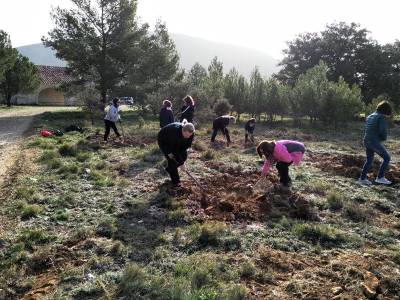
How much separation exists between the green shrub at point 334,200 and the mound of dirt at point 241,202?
1.60 ft

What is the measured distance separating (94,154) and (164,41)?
21.0 metres

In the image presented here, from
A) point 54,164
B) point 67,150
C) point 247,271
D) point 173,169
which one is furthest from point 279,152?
point 67,150

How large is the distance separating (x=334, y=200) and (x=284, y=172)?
1.38 m

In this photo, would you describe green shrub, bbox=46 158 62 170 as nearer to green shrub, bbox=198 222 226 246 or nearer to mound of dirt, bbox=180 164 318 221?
mound of dirt, bbox=180 164 318 221

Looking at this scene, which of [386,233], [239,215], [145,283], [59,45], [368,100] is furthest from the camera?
[368,100]

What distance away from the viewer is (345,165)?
1280cm

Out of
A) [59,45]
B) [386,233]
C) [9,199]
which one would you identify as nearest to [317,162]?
[386,233]

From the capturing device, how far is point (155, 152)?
13.4 m

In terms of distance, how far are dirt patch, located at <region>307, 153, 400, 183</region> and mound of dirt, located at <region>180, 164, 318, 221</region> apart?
2.68 metres

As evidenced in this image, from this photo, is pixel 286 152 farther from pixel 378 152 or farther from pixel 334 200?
pixel 378 152

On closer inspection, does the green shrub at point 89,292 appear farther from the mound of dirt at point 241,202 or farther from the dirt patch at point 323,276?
the mound of dirt at point 241,202

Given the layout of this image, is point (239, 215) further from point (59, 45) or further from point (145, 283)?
point (59, 45)

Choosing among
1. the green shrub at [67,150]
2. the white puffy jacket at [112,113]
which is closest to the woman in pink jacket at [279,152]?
the green shrub at [67,150]

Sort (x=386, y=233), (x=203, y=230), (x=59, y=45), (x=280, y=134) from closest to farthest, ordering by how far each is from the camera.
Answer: (x=203, y=230) → (x=386, y=233) → (x=280, y=134) → (x=59, y=45)
